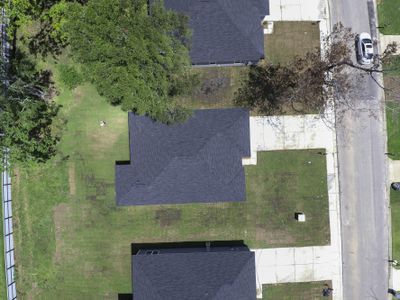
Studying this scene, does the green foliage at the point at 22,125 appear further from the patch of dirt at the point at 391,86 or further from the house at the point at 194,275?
the patch of dirt at the point at 391,86

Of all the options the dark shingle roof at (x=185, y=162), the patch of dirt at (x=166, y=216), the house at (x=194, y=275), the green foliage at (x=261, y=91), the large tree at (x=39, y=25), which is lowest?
the house at (x=194, y=275)

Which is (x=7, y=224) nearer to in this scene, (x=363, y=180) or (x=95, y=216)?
(x=95, y=216)

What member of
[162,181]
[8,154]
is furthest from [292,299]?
[8,154]

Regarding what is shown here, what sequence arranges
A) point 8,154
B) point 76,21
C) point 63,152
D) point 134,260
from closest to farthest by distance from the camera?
point 76,21 < point 8,154 < point 134,260 < point 63,152

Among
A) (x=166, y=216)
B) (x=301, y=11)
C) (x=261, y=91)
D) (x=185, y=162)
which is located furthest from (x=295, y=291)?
(x=301, y=11)

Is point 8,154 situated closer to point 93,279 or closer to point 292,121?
point 93,279

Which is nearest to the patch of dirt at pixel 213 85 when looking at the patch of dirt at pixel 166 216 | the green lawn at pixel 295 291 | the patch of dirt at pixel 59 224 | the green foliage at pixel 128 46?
the green foliage at pixel 128 46

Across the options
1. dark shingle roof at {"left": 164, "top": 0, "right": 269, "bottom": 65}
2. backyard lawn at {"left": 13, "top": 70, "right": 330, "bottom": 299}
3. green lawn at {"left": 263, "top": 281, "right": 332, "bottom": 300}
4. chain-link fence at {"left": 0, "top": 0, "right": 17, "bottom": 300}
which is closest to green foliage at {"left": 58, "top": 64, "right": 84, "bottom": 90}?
backyard lawn at {"left": 13, "top": 70, "right": 330, "bottom": 299}
